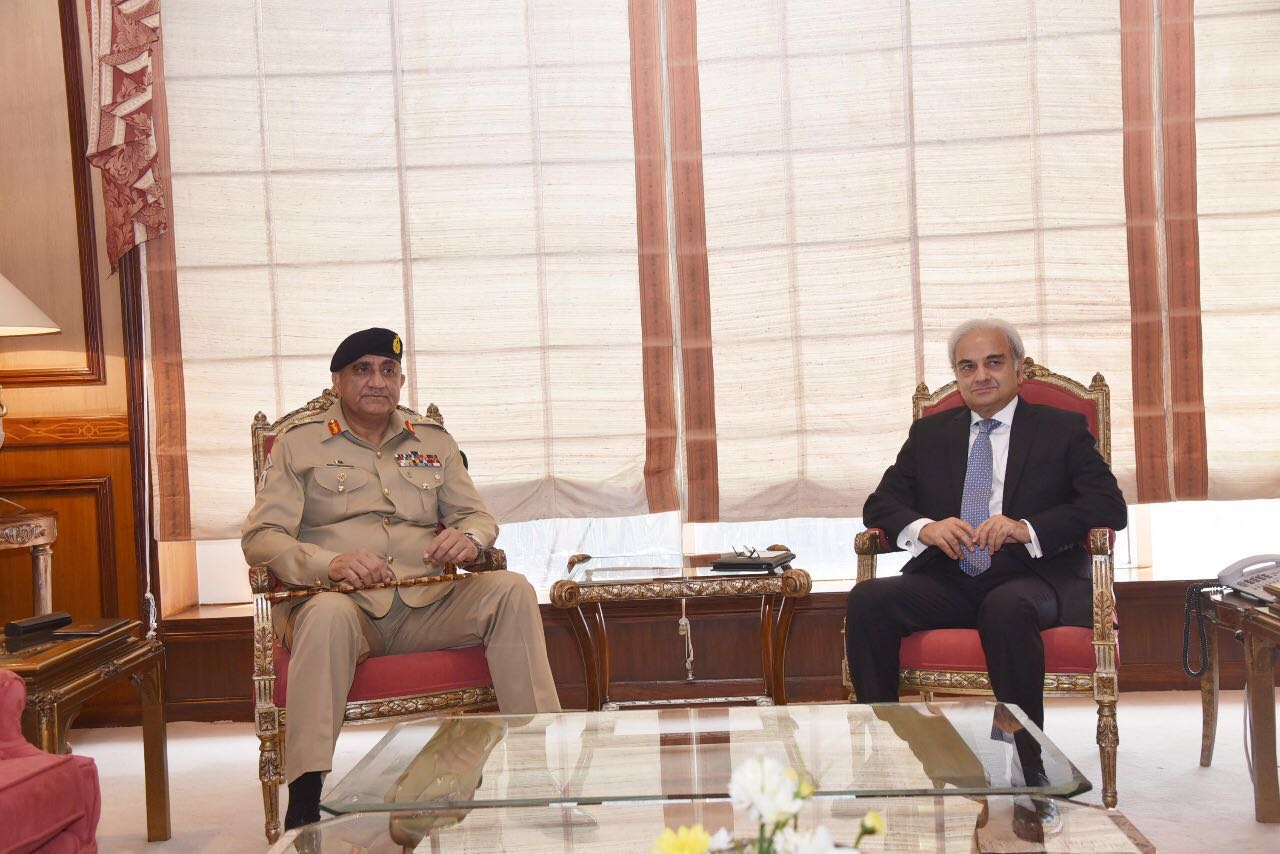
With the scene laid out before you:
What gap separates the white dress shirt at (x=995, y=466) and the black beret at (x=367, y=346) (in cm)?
162

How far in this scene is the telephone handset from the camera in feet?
10.2

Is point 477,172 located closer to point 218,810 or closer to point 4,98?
point 4,98

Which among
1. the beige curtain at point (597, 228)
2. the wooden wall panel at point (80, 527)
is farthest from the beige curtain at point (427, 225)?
the wooden wall panel at point (80, 527)

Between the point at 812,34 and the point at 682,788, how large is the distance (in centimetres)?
337

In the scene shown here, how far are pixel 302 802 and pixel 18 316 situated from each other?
2107 millimetres

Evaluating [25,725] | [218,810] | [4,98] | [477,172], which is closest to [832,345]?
[477,172]

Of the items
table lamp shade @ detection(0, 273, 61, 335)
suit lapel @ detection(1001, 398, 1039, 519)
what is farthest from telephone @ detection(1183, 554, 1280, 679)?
table lamp shade @ detection(0, 273, 61, 335)

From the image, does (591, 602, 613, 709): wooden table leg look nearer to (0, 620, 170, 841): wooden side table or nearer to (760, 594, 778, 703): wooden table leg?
(760, 594, 778, 703): wooden table leg

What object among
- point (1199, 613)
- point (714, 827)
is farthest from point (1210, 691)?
point (714, 827)

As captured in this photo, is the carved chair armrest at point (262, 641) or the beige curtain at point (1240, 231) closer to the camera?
the carved chair armrest at point (262, 641)

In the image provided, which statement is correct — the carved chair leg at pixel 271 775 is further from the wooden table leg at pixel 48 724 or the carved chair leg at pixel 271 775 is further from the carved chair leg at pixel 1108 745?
the carved chair leg at pixel 1108 745

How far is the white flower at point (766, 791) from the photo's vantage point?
3.76 ft

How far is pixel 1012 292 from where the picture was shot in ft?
14.9

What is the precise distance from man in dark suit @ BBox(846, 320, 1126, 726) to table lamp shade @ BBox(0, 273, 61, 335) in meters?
2.90
